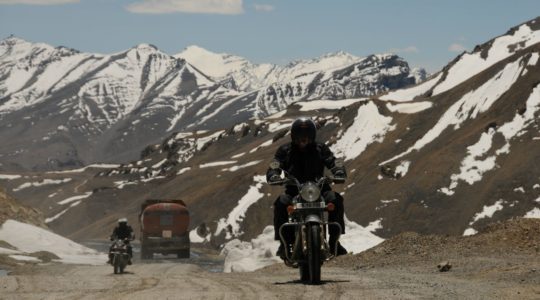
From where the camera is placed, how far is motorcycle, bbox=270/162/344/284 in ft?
58.3

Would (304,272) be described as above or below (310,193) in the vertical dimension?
below

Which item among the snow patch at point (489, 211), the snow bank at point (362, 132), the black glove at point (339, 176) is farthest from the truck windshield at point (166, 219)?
the snow bank at point (362, 132)

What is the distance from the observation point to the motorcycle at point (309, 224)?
1777cm

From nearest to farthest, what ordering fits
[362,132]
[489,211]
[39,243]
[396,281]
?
[396,281]
[39,243]
[489,211]
[362,132]

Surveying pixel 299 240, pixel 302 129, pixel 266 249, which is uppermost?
pixel 302 129

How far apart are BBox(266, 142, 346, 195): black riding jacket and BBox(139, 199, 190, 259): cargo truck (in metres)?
51.4

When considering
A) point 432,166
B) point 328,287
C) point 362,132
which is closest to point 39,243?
point 328,287

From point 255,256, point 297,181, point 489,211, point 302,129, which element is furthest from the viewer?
point 489,211

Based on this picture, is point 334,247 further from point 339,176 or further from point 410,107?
point 410,107

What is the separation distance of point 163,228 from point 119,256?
35662mm

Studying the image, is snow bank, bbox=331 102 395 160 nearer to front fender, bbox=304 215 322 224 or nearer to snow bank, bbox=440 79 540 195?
snow bank, bbox=440 79 540 195

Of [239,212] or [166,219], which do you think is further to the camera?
[239,212]

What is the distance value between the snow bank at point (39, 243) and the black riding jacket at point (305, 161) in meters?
41.3

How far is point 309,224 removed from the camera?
699 inches
